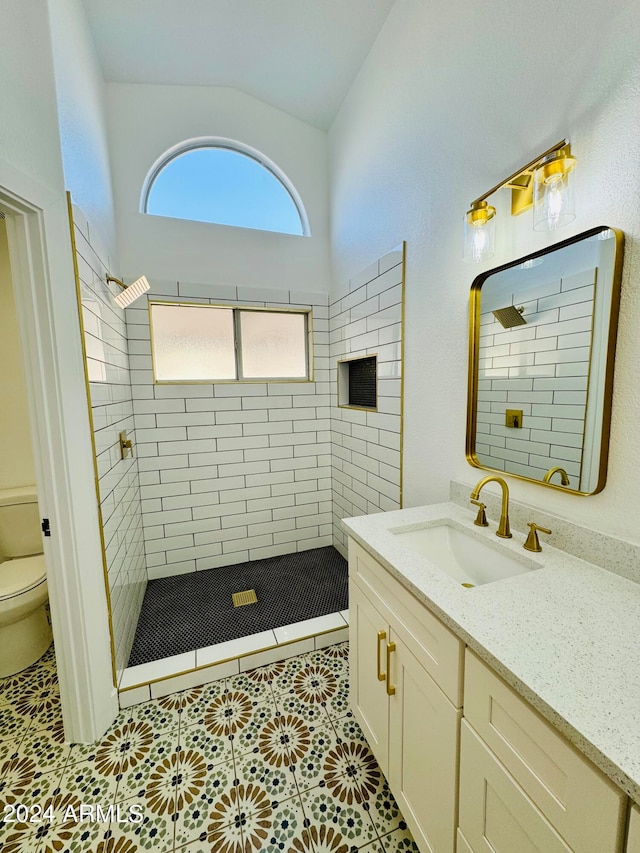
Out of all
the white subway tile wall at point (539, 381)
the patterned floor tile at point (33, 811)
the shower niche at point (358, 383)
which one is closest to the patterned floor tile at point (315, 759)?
the patterned floor tile at point (33, 811)

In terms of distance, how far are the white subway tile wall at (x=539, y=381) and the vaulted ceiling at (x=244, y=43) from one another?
1.78m

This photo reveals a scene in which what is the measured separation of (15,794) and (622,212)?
8.82ft

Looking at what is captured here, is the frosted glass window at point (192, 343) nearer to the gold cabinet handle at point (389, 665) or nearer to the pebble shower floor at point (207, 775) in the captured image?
the pebble shower floor at point (207, 775)

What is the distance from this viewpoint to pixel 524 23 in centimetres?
106

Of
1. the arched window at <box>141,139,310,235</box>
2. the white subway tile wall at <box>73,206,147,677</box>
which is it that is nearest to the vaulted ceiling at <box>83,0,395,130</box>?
the arched window at <box>141,139,310,235</box>

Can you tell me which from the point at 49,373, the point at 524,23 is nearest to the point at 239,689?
the point at 49,373

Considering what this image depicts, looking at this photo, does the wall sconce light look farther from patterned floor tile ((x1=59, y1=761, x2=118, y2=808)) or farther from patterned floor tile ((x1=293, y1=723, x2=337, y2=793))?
patterned floor tile ((x1=59, y1=761, x2=118, y2=808))

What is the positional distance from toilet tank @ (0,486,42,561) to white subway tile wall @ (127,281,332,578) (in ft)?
1.97

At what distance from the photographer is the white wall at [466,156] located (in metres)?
0.87

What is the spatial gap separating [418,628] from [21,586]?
1896 mm

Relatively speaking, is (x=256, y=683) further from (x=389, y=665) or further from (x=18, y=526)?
(x=18, y=526)

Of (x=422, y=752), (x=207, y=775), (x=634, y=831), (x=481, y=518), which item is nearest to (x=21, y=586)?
(x=207, y=775)

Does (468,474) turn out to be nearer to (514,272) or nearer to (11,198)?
(514,272)

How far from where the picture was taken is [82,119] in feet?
4.87
